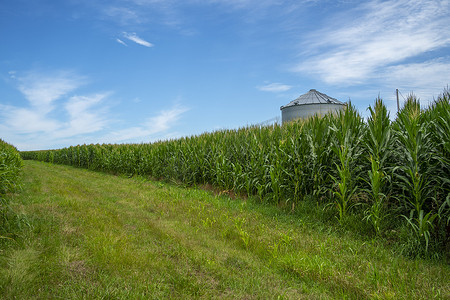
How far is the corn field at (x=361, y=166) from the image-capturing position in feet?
15.1

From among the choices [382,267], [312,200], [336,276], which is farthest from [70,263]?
[312,200]

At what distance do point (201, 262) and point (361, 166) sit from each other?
378cm

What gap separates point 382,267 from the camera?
3.70 meters

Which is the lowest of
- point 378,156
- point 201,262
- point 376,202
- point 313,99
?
point 201,262

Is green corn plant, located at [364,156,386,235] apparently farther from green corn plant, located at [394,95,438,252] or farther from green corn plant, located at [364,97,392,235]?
green corn plant, located at [394,95,438,252]

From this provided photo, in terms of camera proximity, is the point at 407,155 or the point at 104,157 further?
the point at 104,157

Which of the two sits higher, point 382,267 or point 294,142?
point 294,142

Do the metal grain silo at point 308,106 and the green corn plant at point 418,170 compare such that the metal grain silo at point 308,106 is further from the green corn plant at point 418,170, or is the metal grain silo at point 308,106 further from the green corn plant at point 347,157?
the green corn plant at point 418,170

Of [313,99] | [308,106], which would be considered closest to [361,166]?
[308,106]

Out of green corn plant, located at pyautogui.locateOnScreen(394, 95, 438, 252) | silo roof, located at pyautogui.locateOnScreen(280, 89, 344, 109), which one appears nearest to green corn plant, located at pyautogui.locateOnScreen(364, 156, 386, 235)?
green corn plant, located at pyautogui.locateOnScreen(394, 95, 438, 252)

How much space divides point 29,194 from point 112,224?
16.5 ft

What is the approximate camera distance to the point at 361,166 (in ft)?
18.2

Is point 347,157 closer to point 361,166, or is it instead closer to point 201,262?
point 361,166

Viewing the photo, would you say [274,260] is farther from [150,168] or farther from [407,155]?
[150,168]
